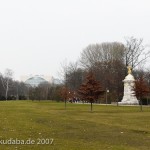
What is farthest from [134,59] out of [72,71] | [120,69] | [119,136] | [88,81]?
[119,136]

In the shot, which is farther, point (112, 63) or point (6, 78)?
point (6, 78)

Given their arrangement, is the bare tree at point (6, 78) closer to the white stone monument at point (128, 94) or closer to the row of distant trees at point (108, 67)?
the row of distant trees at point (108, 67)

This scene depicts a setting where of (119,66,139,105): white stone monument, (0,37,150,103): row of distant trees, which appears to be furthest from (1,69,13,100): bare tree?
(119,66,139,105): white stone monument

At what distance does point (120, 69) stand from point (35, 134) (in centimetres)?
6897

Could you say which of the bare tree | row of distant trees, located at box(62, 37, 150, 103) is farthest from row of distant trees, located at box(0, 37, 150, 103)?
the bare tree

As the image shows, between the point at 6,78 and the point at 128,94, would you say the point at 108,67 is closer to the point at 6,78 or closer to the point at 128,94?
the point at 128,94

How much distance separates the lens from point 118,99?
85.8m

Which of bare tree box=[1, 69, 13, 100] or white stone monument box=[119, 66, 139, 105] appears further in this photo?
bare tree box=[1, 69, 13, 100]

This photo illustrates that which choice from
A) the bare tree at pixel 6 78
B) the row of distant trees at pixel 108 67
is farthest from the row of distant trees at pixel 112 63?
the bare tree at pixel 6 78

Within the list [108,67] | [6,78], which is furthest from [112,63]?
[6,78]

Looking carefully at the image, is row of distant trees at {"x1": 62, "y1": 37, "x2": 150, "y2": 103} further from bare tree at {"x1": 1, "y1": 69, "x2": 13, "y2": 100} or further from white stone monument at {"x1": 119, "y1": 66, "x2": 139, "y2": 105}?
bare tree at {"x1": 1, "y1": 69, "x2": 13, "y2": 100}

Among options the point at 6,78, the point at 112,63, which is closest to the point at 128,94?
the point at 112,63

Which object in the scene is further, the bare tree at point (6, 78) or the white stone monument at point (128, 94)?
the bare tree at point (6, 78)

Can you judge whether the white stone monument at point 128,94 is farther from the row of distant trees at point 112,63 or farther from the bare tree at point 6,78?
the bare tree at point 6,78
